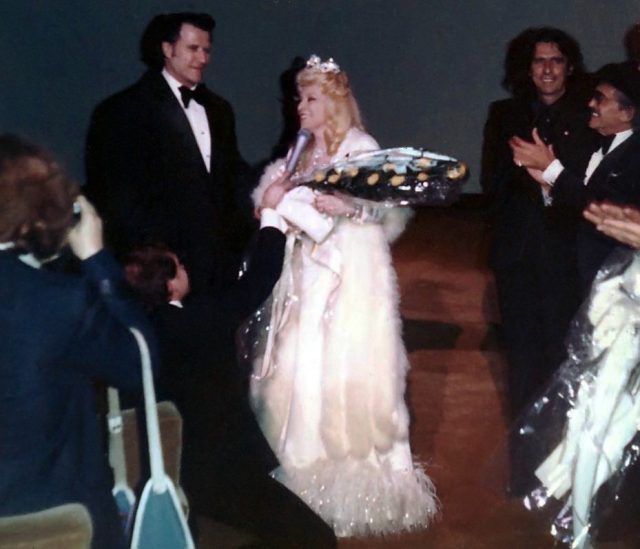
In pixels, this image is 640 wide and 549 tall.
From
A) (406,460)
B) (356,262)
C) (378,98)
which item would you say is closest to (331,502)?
(406,460)

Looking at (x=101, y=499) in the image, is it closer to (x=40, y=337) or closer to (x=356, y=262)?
(x=40, y=337)

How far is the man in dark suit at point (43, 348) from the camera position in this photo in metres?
1.78

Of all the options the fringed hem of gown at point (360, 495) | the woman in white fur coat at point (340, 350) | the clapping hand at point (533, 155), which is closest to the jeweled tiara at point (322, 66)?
the woman in white fur coat at point (340, 350)

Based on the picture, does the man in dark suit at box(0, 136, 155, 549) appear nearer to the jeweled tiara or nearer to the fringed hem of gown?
the fringed hem of gown

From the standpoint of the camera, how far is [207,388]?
2322 millimetres

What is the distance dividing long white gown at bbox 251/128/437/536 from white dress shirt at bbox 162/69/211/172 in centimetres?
96

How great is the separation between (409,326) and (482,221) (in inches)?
85.6

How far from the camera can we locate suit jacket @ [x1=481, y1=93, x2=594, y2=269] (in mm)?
3699

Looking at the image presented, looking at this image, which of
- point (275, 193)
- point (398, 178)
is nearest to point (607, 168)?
point (398, 178)

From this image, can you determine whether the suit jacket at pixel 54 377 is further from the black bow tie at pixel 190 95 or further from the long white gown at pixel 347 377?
the black bow tie at pixel 190 95

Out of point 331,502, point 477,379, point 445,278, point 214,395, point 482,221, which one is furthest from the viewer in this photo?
point 482,221

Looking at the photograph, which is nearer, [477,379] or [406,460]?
[406,460]

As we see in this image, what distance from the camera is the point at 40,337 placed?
178 centimetres

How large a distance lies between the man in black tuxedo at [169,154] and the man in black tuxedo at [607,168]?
4.47 ft
